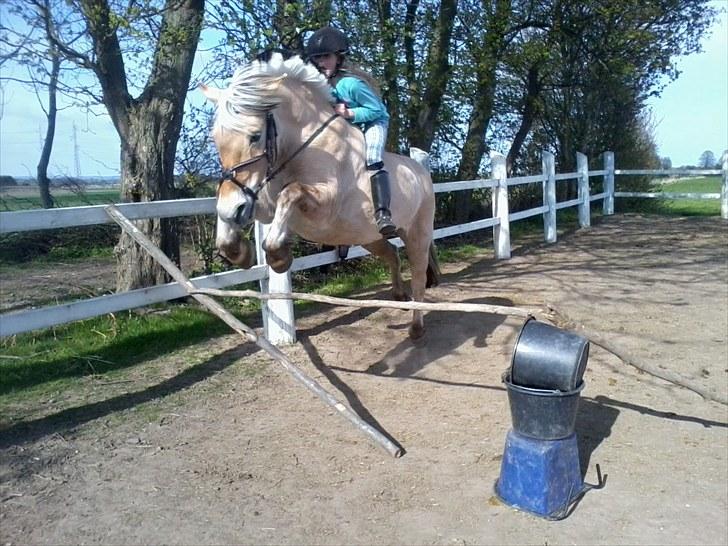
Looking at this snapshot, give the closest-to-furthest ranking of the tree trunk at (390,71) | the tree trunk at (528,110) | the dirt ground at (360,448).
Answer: the dirt ground at (360,448) → the tree trunk at (390,71) → the tree trunk at (528,110)

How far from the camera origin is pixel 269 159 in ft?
14.2

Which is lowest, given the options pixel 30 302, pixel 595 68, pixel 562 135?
pixel 30 302

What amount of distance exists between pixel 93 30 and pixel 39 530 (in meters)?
5.36

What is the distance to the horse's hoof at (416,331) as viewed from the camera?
648cm

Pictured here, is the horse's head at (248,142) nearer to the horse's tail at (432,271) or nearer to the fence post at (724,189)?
the horse's tail at (432,271)

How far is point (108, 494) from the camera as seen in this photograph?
11.6ft

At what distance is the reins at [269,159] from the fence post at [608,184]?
1520 centimetres

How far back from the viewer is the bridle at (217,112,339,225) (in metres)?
4.11

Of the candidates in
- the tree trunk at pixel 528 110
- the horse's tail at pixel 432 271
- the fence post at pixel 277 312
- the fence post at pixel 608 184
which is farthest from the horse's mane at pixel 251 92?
the fence post at pixel 608 184

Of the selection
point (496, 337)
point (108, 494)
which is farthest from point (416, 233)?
point (108, 494)

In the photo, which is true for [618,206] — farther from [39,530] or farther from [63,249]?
[39,530]

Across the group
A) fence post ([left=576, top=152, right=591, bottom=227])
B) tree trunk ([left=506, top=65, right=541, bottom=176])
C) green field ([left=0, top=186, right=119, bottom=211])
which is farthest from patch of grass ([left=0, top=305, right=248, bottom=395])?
fence post ([left=576, top=152, right=591, bottom=227])

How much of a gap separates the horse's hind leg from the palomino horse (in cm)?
90

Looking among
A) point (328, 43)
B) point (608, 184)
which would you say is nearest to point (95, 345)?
point (328, 43)
